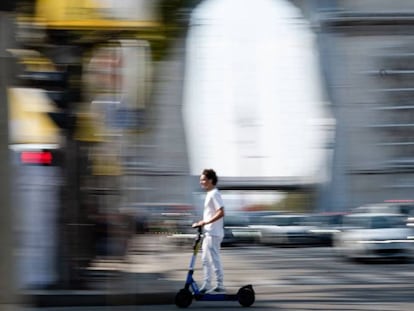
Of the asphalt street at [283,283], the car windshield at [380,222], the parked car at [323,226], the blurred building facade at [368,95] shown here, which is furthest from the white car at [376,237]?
the blurred building facade at [368,95]

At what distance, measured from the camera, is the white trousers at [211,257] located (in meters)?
12.5

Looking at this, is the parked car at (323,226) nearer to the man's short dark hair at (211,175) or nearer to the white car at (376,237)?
the white car at (376,237)

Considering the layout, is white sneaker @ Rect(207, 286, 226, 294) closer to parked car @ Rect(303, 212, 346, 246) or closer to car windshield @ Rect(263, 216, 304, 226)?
parked car @ Rect(303, 212, 346, 246)

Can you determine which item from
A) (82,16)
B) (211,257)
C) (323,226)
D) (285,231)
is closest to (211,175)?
(211,257)

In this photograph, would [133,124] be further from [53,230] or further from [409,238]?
[409,238]

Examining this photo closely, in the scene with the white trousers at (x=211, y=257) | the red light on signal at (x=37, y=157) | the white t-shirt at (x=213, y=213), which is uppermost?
the red light on signal at (x=37, y=157)

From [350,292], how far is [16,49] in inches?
455

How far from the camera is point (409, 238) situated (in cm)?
2300

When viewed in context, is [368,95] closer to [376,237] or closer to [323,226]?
[323,226]

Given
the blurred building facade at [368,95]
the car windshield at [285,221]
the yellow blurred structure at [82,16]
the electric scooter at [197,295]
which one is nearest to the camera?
the yellow blurred structure at [82,16]

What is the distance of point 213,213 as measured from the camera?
1259 centimetres

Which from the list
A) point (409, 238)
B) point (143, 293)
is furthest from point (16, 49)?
point (409, 238)

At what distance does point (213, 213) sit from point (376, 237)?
10999mm

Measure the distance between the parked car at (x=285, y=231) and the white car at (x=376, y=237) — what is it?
790cm
